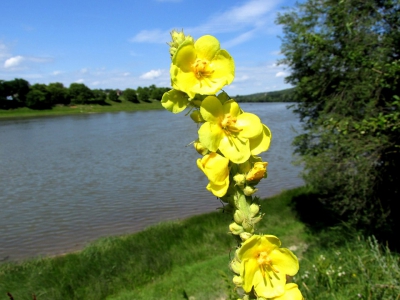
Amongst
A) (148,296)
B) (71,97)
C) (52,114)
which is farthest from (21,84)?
(148,296)

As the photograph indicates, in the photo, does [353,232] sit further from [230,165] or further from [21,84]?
[21,84]

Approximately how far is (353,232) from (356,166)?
227 centimetres

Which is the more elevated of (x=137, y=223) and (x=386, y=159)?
(x=386, y=159)

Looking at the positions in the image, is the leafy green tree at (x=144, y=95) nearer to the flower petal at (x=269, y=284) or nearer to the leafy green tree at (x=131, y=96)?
the leafy green tree at (x=131, y=96)

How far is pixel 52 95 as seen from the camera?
4456 inches

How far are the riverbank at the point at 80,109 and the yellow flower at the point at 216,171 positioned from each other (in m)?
93.9

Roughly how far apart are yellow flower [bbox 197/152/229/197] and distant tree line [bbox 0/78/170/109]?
309ft

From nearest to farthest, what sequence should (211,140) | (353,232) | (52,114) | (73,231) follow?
(211,140) → (353,232) → (73,231) → (52,114)

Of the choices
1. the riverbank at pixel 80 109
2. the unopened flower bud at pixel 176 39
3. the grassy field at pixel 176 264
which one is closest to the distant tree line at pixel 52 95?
the riverbank at pixel 80 109

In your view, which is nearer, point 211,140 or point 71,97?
point 211,140

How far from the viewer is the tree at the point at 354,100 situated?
28.9 feet

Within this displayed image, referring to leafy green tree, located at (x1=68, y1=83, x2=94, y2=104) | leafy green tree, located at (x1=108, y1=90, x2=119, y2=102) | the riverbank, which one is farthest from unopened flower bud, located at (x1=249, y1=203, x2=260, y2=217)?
leafy green tree, located at (x1=108, y1=90, x2=119, y2=102)

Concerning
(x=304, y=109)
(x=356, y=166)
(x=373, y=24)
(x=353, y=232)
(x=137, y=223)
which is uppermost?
(x=373, y=24)

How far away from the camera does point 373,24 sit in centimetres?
980
